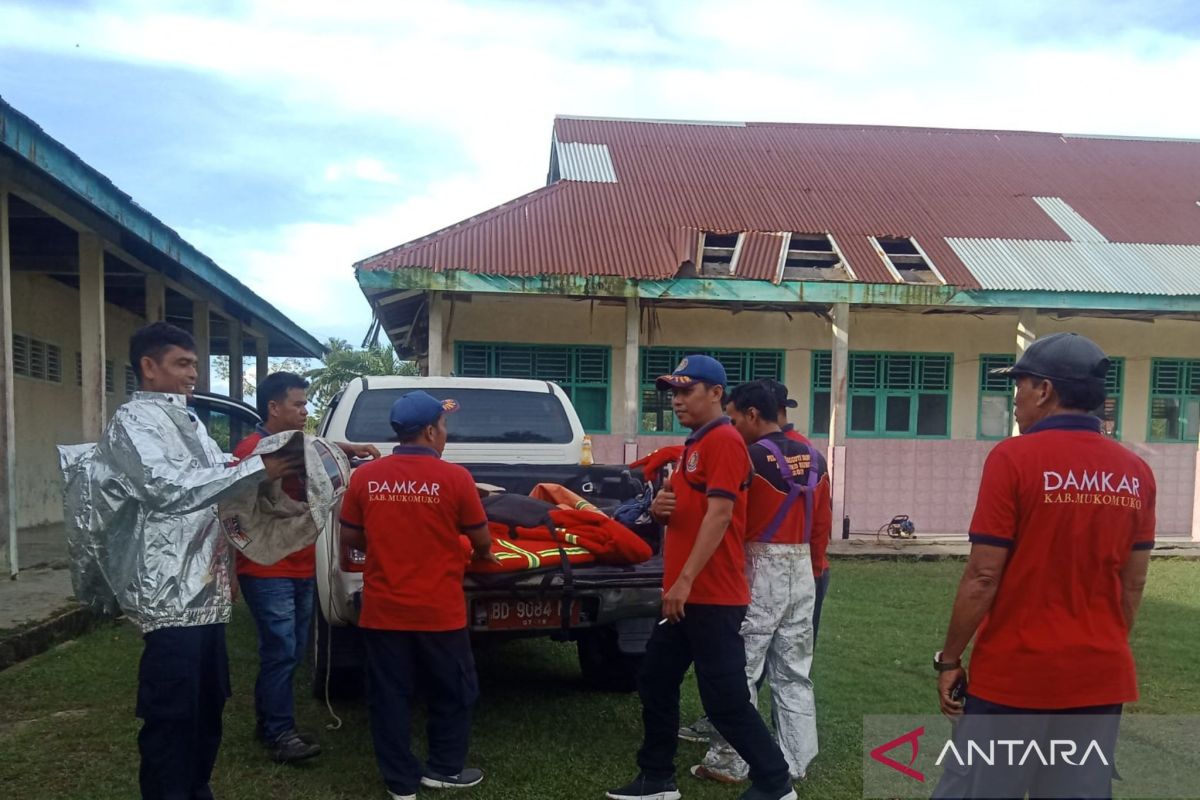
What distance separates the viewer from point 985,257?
40.0 ft

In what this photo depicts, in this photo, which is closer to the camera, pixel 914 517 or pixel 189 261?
pixel 189 261

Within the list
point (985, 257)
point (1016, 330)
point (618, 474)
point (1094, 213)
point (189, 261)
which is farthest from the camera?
point (1094, 213)

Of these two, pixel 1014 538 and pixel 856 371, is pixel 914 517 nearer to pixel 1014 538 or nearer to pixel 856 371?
pixel 856 371

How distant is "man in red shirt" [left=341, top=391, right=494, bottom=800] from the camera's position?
3699 millimetres

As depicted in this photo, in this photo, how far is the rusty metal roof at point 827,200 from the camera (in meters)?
11.4

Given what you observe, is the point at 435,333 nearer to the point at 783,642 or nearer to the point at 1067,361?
the point at 783,642

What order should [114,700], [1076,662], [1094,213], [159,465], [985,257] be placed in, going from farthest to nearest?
[1094,213]
[985,257]
[114,700]
[159,465]
[1076,662]

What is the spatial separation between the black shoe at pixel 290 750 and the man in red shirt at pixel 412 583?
54 cm

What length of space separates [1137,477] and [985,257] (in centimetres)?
1056

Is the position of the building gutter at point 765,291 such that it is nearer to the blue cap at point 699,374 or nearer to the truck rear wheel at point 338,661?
the truck rear wheel at point 338,661

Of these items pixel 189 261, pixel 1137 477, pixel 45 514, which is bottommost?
pixel 45 514

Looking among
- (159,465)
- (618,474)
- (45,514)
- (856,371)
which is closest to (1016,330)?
(856,371)

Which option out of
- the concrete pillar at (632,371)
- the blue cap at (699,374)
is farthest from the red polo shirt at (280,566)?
the concrete pillar at (632,371)

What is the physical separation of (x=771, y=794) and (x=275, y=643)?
2.25m
